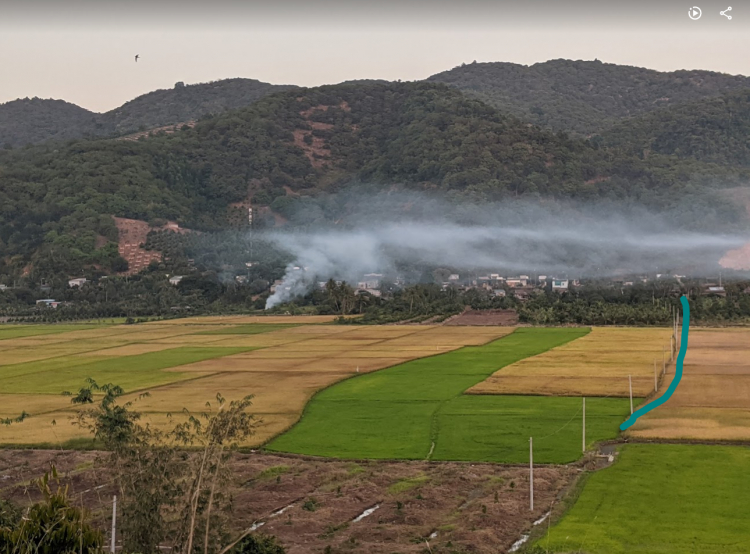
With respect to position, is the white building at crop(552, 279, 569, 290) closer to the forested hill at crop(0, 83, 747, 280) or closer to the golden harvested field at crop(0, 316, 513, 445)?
the golden harvested field at crop(0, 316, 513, 445)

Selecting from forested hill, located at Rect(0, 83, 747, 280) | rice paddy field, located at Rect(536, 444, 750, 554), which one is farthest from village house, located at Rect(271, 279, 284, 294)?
rice paddy field, located at Rect(536, 444, 750, 554)

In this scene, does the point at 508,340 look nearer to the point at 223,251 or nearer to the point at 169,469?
the point at 169,469

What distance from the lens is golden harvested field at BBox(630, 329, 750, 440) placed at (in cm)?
3862

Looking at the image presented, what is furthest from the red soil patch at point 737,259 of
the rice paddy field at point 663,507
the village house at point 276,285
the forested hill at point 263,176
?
the rice paddy field at point 663,507

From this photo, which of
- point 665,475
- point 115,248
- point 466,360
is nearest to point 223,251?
point 115,248

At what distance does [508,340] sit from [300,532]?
50614 millimetres

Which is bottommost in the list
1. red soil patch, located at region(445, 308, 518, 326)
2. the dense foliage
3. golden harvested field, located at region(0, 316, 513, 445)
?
red soil patch, located at region(445, 308, 518, 326)

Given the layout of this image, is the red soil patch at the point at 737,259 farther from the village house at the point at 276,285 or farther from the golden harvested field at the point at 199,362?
the village house at the point at 276,285

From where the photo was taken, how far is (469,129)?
17888 centimetres

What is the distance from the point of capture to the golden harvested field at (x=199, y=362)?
45.2 meters

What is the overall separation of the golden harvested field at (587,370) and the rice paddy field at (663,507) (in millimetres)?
13190

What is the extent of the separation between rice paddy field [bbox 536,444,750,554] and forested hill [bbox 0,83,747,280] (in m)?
109

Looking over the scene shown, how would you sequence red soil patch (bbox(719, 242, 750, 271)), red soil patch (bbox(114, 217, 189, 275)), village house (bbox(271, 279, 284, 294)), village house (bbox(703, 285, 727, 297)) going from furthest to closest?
red soil patch (bbox(114, 217, 189, 275)) < village house (bbox(271, 279, 284, 294)) < red soil patch (bbox(719, 242, 750, 271)) < village house (bbox(703, 285, 727, 297))

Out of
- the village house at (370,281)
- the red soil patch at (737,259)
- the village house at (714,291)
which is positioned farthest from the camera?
the village house at (370,281)
